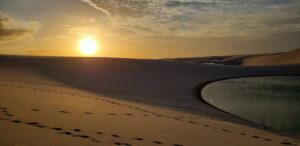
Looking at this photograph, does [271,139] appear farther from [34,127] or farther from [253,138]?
[34,127]

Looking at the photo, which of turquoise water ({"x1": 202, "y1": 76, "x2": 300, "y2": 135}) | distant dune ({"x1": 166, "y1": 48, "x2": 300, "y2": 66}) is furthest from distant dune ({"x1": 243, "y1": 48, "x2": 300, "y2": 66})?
turquoise water ({"x1": 202, "y1": 76, "x2": 300, "y2": 135})

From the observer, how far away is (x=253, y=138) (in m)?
10.7

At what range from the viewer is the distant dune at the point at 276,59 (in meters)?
146

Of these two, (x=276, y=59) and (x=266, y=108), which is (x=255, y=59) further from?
(x=266, y=108)

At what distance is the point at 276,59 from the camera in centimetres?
15900

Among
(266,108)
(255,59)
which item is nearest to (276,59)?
(255,59)

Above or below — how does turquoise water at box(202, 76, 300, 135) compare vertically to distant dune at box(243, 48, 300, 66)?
below

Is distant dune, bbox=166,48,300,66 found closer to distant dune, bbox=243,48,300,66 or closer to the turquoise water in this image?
distant dune, bbox=243,48,300,66

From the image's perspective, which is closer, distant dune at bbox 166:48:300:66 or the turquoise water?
the turquoise water

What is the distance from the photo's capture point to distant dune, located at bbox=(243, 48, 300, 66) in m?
146

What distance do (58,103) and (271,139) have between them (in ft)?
22.1

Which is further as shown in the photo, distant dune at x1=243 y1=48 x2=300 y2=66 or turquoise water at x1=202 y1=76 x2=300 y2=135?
distant dune at x1=243 y1=48 x2=300 y2=66

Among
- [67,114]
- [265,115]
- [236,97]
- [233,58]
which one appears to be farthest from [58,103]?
[233,58]

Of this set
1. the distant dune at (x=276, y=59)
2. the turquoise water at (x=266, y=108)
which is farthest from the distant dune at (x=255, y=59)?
the turquoise water at (x=266, y=108)
